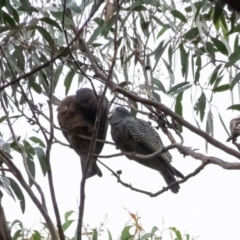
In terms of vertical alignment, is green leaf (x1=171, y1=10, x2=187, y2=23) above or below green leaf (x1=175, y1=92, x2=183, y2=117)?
above

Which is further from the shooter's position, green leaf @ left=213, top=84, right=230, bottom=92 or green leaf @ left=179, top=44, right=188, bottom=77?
green leaf @ left=179, top=44, right=188, bottom=77

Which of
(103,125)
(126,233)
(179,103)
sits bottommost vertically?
(126,233)

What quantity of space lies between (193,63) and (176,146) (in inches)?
30.8

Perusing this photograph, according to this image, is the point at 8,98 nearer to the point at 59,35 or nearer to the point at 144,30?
the point at 59,35

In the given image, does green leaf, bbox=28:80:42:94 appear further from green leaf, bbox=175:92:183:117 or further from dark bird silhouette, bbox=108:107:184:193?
dark bird silhouette, bbox=108:107:184:193

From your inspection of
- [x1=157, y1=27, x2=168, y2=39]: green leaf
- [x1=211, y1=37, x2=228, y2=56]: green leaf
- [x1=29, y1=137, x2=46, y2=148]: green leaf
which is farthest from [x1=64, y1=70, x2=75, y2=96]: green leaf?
[x1=211, y1=37, x2=228, y2=56]: green leaf

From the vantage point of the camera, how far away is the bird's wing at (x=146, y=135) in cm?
262

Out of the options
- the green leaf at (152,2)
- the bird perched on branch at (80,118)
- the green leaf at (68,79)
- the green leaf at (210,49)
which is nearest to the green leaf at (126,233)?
the bird perched on branch at (80,118)

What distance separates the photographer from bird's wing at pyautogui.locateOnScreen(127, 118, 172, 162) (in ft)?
8.61

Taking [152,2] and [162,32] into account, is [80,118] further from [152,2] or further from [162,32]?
[152,2]

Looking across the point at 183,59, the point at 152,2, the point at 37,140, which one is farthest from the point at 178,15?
the point at 37,140

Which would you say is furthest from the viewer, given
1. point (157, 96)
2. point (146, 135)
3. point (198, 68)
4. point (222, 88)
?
point (146, 135)

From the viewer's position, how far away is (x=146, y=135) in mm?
2621

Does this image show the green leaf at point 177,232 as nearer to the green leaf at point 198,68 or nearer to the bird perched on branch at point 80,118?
the bird perched on branch at point 80,118
